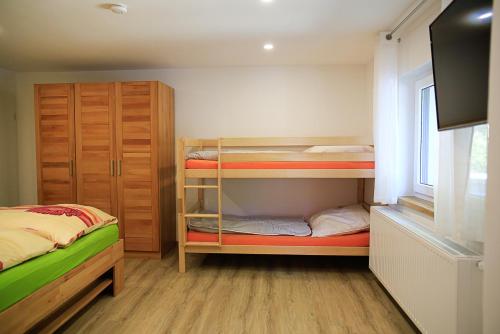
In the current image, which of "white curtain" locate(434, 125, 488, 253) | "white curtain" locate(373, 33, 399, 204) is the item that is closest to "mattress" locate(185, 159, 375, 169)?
"white curtain" locate(373, 33, 399, 204)

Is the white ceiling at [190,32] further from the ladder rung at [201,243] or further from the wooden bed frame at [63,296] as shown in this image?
the ladder rung at [201,243]

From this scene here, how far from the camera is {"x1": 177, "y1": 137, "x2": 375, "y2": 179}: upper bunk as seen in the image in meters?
2.74

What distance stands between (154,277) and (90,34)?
7.58 ft

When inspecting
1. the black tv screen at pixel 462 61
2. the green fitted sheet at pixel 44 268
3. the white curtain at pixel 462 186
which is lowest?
the green fitted sheet at pixel 44 268

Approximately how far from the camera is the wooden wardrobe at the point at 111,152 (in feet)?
10.8

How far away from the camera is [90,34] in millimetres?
2643

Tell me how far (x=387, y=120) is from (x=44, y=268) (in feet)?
8.64

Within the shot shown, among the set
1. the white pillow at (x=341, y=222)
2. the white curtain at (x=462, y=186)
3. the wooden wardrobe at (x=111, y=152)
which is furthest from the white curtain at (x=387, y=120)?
the wooden wardrobe at (x=111, y=152)

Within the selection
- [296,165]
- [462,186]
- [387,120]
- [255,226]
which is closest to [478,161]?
[462,186]

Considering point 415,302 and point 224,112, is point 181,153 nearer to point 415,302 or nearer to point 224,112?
point 224,112

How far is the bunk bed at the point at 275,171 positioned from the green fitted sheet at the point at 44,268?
923 mm

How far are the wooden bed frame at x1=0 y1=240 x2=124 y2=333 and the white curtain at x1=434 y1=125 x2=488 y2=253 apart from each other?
225cm

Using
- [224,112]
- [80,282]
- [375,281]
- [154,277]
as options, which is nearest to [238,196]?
[224,112]

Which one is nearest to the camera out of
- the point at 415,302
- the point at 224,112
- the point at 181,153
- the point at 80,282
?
the point at 415,302
